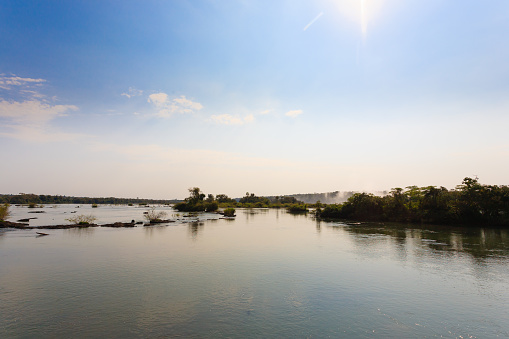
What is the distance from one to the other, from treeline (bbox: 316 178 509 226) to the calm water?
1448 inches

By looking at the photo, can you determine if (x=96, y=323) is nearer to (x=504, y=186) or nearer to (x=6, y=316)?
(x=6, y=316)

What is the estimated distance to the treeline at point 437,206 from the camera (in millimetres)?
62859

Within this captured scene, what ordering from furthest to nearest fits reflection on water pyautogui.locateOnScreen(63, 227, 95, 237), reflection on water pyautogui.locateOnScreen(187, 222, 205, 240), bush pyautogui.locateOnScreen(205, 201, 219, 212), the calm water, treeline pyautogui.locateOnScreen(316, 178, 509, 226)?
1. bush pyautogui.locateOnScreen(205, 201, 219, 212)
2. treeline pyautogui.locateOnScreen(316, 178, 509, 226)
3. reflection on water pyautogui.locateOnScreen(187, 222, 205, 240)
4. reflection on water pyautogui.locateOnScreen(63, 227, 95, 237)
5. the calm water

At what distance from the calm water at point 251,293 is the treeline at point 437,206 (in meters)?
36.8

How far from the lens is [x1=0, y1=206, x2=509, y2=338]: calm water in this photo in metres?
13.8

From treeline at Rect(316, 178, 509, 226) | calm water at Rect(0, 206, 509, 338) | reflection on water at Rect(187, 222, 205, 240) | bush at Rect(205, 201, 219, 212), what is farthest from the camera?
bush at Rect(205, 201, 219, 212)

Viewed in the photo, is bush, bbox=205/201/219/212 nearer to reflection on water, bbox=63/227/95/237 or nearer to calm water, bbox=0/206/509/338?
reflection on water, bbox=63/227/95/237

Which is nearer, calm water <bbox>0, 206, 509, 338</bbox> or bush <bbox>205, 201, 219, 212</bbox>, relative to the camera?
calm water <bbox>0, 206, 509, 338</bbox>

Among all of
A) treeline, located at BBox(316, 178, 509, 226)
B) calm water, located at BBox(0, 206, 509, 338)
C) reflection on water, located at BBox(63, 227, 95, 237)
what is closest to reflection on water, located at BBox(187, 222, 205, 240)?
calm water, located at BBox(0, 206, 509, 338)

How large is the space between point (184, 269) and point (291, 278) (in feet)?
33.5

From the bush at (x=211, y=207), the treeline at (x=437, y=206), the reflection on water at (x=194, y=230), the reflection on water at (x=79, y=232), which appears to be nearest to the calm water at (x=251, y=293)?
the reflection on water at (x=79, y=232)

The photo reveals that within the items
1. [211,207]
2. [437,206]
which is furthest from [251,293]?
[211,207]

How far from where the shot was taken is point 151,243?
1567 inches

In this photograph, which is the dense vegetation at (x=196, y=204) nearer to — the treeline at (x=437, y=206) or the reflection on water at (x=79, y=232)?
the treeline at (x=437, y=206)
